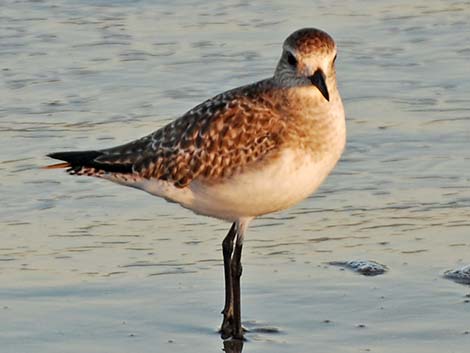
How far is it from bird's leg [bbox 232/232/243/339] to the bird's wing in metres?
0.50

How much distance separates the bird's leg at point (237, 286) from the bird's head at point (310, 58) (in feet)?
3.18

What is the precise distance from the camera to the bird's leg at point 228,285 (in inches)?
312

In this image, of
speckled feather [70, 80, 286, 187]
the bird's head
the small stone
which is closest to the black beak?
the bird's head

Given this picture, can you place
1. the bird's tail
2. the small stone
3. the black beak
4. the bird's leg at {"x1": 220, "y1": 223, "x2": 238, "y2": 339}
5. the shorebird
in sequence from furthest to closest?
the small stone, the bird's tail, the bird's leg at {"x1": 220, "y1": 223, "x2": 238, "y2": 339}, the shorebird, the black beak

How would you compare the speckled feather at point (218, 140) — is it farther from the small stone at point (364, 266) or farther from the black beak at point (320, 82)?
the small stone at point (364, 266)

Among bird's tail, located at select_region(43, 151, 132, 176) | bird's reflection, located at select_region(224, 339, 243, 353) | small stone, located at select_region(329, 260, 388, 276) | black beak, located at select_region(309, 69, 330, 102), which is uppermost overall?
black beak, located at select_region(309, 69, 330, 102)

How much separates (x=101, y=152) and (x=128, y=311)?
3.12 feet

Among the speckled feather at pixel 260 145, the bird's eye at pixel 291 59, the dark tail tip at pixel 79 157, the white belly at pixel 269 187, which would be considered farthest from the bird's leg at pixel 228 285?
the bird's eye at pixel 291 59

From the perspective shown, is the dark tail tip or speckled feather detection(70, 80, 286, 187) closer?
speckled feather detection(70, 80, 286, 187)

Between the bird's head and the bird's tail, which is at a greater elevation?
the bird's head

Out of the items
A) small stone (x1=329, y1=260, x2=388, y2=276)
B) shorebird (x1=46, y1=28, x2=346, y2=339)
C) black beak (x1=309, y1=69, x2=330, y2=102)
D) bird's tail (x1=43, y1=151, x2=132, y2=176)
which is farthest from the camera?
small stone (x1=329, y1=260, x2=388, y2=276)

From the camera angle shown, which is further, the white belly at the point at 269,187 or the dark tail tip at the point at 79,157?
the dark tail tip at the point at 79,157

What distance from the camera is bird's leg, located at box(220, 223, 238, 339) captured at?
7930 millimetres

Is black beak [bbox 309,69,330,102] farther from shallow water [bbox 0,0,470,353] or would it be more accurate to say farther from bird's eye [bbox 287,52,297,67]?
A: shallow water [bbox 0,0,470,353]
